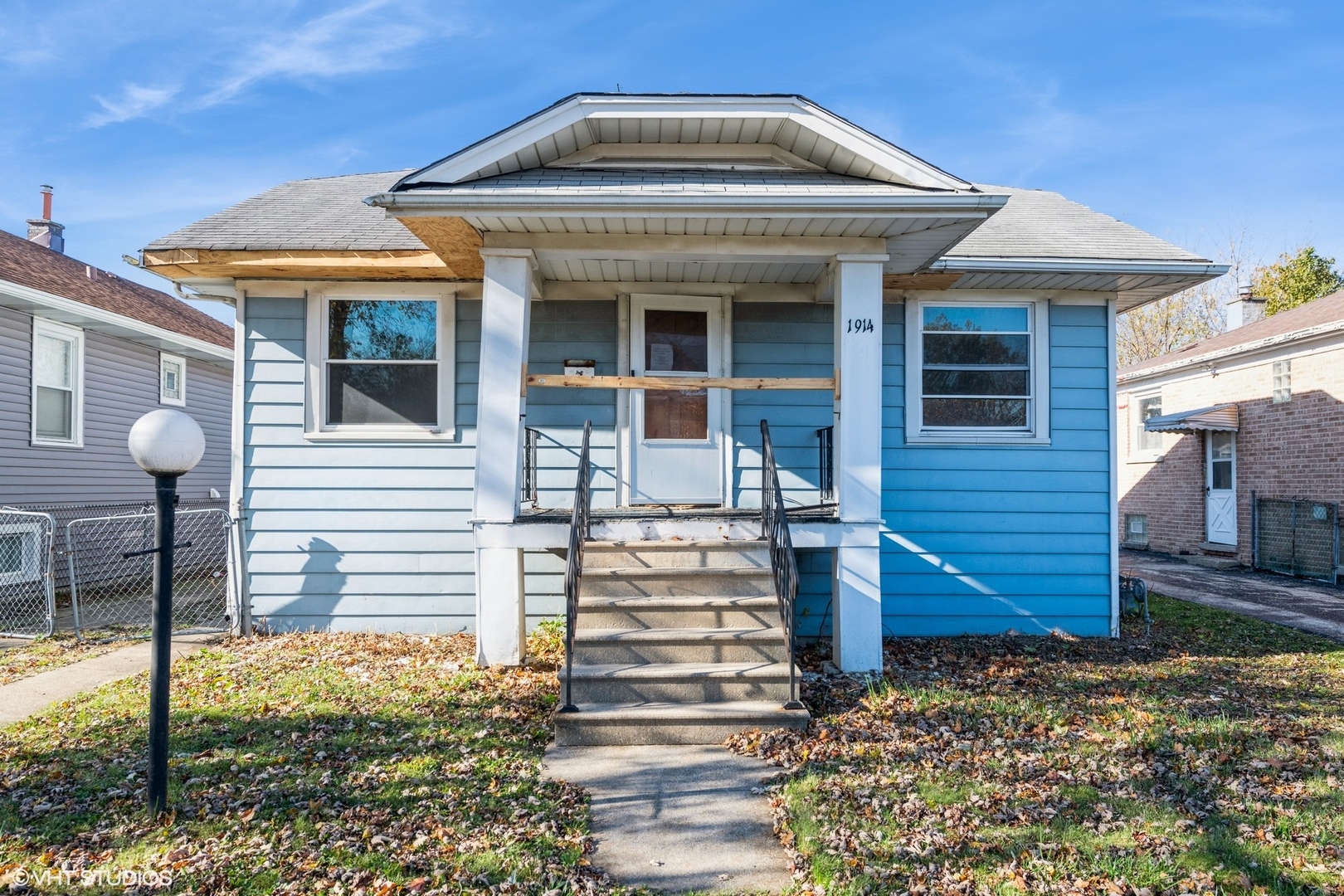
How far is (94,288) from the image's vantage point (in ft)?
36.3

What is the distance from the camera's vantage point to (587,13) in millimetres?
Result: 9305

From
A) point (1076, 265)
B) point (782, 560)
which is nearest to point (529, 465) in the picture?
point (782, 560)

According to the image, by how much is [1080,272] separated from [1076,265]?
0.10 m

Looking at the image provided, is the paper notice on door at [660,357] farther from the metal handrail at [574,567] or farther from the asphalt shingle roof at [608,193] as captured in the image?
the asphalt shingle roof at [608,193]

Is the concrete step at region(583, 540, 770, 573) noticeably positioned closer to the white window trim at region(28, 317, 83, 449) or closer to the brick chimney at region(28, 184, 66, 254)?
the white window trim at region(28, 317, 83, 449)

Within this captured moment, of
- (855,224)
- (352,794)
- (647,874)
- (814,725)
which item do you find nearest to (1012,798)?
(814,725)

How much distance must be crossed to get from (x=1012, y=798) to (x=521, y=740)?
2.51m

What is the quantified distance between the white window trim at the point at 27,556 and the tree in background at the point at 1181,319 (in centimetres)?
2944

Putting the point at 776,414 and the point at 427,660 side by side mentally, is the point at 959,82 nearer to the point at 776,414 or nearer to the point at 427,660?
the point at 776,414

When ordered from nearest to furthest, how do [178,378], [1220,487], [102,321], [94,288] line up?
[102,321] < [94,288] < [178,378] < [1220,487]

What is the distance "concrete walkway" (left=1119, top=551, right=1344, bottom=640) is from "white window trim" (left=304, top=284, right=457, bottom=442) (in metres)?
8.73

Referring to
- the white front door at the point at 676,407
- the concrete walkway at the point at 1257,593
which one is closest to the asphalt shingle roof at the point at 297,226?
the white front door at the point at 676,407

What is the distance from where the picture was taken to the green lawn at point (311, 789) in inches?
118

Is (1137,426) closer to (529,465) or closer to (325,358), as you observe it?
(529,465)
